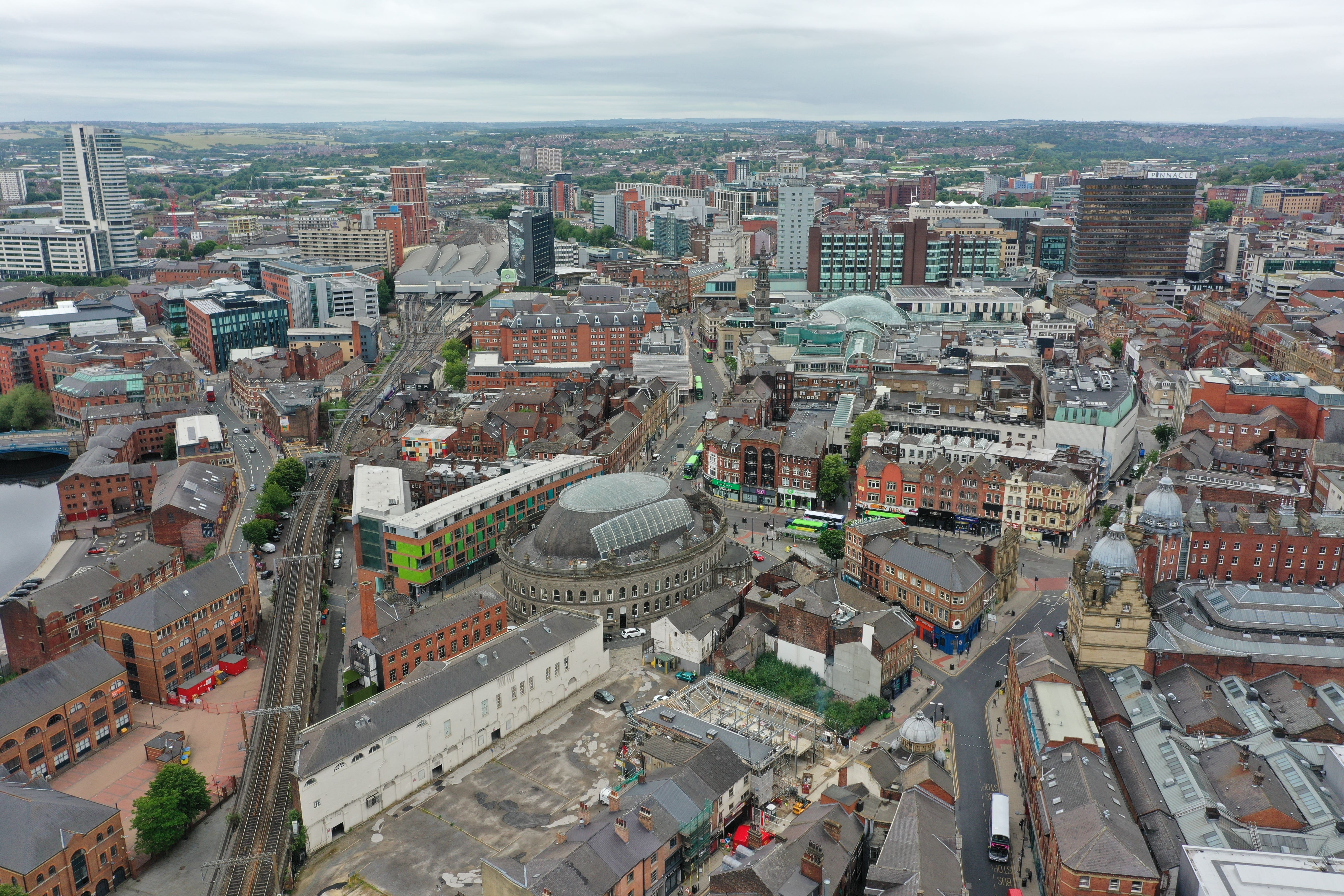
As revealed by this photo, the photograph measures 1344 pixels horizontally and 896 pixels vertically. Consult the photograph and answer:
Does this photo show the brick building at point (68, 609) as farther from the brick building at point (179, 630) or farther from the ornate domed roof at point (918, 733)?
the ornate domed roof at point (918, 733)

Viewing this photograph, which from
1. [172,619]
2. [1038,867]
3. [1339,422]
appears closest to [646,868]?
[1038,867]

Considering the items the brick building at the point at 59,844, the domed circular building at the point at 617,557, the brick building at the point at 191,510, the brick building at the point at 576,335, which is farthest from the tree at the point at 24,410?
the brick building at the point at 59,844

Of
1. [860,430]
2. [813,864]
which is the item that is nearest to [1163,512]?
[860,430]

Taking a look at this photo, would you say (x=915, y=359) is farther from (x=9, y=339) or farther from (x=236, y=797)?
(x=9, y=339)

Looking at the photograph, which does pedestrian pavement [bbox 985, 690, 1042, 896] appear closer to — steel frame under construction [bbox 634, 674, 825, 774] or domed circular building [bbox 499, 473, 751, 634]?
steel frame under construction [bbox 634, 674, 825, 774]

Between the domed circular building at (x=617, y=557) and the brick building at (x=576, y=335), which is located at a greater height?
the brick building at (x=576, y=335)

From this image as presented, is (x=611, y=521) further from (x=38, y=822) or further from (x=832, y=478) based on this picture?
(x=38, y=822)

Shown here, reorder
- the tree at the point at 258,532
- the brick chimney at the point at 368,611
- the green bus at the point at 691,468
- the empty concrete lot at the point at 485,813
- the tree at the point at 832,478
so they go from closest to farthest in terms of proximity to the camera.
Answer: the empty concrete lot at the point at 485,813
the brick chimney at the point at 368,611
the tree at the point at 258,532
the tree at the point at 832,478
the green bus at the point at 691,468

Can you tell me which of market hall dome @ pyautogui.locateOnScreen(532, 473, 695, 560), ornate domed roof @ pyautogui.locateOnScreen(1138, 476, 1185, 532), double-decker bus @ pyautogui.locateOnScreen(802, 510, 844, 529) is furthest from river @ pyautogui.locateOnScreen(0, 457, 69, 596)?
ornate domed roof @ pyautogui.locateOnScreen(1138, 476, 1185, 532)
